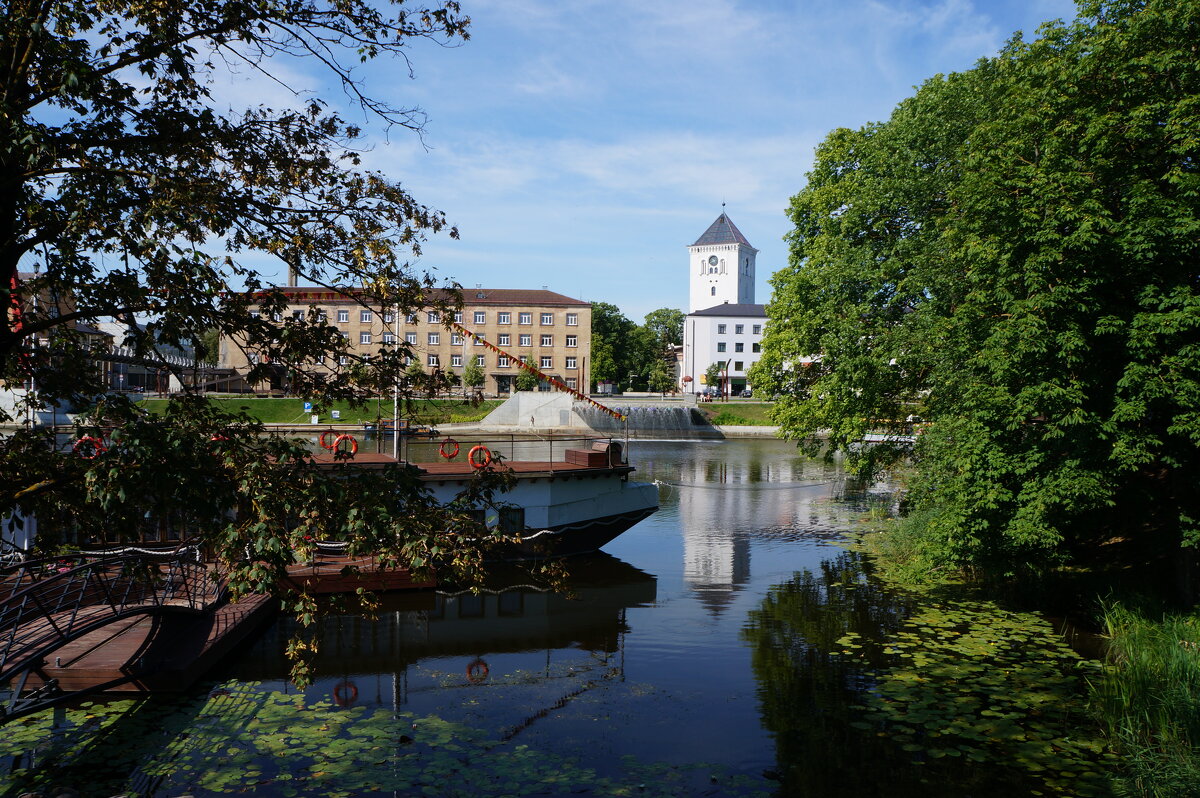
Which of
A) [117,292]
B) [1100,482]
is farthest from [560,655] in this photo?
[117,292]

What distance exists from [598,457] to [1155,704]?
16.8 metres

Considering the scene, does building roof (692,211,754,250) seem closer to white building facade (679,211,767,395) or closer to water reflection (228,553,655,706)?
white building facade (679,211,767,395)

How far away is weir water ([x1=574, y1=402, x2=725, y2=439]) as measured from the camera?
78.7 metres

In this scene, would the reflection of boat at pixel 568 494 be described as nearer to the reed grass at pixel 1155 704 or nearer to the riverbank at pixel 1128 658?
the riverbank at pixel 1128 658


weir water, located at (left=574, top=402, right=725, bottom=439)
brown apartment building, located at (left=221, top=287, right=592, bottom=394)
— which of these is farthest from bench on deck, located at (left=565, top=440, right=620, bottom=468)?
brown apartment building, located at (left=221, top=287, right=592, bottom=394)

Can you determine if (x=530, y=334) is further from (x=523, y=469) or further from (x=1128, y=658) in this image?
(x=1128, y=658)

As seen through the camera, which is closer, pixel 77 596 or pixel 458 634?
pixel 77 596

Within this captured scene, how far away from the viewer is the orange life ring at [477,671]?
15.0 metres

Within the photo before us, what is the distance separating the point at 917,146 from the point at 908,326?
6.41 meters

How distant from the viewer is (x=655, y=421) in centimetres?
8119

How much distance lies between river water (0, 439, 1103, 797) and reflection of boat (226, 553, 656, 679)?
7cm

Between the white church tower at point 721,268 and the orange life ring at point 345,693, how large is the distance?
5423 inches

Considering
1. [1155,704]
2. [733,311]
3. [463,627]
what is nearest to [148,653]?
[463,627]

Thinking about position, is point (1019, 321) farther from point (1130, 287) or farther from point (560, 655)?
point (560, 655)
